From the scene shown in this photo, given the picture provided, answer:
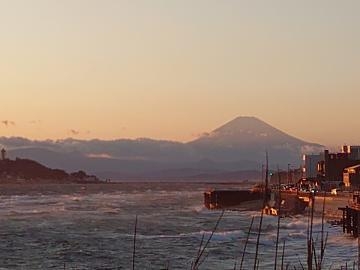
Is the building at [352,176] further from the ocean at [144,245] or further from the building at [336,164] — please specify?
the ocean at [144,245]

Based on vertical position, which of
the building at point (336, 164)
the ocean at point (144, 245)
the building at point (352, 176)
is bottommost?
the ocean at point (144, 245)

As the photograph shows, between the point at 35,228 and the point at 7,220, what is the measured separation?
12.2m

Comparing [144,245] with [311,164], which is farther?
[311,164]

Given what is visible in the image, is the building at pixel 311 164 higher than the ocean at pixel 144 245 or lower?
higher

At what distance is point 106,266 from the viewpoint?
110 feet

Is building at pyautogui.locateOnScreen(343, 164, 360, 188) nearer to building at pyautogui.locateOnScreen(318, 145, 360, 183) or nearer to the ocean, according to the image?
building at pyautogui.locateOnScreen(318, 145, 360, 183)

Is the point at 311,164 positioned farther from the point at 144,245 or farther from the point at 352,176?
the point at 144,245

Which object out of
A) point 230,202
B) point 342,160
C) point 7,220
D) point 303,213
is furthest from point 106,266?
point 342,160

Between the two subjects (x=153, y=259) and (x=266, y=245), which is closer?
(x=153, y=259)

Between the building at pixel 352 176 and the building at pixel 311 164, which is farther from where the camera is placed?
the building at pixel 311 164

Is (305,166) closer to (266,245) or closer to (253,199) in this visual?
(253,199)

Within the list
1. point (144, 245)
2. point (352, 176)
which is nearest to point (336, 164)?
point (352, 176)

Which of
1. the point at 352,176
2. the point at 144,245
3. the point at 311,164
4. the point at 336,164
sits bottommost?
the point at 144,245

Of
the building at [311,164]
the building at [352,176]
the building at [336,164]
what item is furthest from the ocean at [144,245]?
the building at [311,164]
